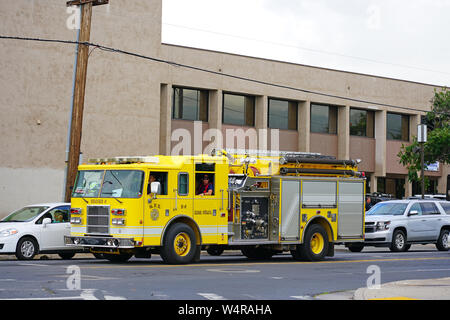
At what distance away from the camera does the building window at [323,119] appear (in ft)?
160

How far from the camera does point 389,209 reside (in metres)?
28.4

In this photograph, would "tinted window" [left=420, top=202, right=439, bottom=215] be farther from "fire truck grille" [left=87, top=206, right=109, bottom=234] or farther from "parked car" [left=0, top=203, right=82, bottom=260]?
"fire truck grille" [left=87, top=206, right=109, bottom=234]

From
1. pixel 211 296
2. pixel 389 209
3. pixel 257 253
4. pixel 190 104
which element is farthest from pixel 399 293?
pixel 190 104

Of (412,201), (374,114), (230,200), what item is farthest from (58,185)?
(374,114)

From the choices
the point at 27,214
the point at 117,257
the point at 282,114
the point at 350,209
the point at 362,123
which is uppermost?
the point at 362,123

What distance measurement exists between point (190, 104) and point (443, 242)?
18268 mm

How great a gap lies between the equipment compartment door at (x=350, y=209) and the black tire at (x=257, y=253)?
2.02 meters

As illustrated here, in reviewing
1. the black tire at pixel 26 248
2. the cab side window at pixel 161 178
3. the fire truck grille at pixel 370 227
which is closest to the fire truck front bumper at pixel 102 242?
the cab side window at pixel 161 178

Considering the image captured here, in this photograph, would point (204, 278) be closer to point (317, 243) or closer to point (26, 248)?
point (317, 243)

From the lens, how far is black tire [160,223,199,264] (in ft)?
60.0

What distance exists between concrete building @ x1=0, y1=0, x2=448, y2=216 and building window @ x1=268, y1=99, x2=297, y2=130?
6cm

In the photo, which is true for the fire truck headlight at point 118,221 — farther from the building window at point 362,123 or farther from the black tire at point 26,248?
the building window at point 362,123
